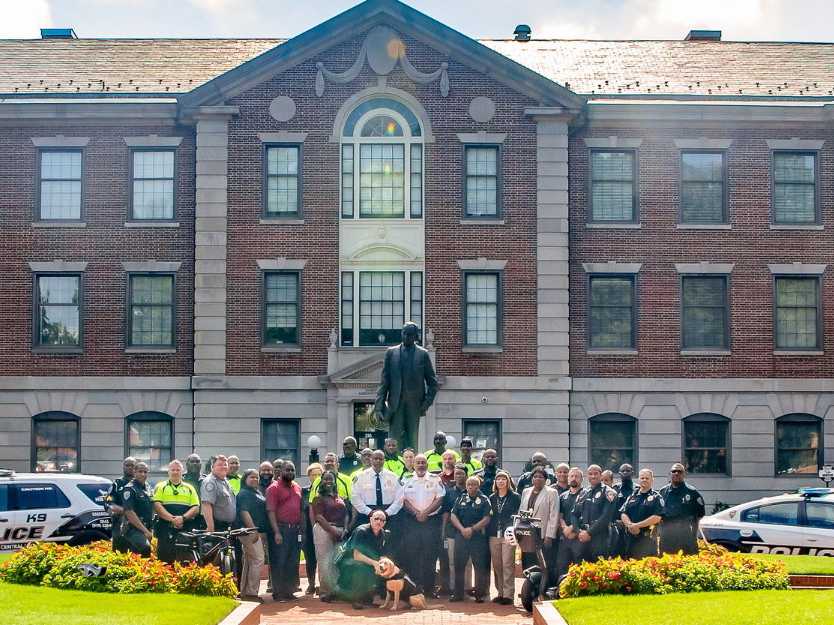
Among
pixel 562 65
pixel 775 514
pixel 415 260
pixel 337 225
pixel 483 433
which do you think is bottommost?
pixel 775 514

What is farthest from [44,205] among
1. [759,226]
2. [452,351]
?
[759,226]

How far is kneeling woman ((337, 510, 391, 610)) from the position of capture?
748 inches

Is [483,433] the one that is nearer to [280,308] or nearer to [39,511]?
[280,308]

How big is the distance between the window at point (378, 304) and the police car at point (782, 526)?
37.1 ft

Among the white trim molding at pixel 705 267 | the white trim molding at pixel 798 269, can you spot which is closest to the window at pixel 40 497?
the white trim molding at pixel 705 267

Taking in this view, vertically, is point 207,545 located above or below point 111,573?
above

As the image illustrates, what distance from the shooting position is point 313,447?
32.5 metres

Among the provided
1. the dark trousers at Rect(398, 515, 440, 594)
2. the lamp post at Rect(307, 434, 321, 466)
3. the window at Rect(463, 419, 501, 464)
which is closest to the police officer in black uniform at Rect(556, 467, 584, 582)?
the dark trousers at Rect(398, 515, 440, 594)

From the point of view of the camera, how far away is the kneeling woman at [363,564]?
19000 mm

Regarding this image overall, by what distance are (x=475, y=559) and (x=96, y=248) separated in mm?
17715

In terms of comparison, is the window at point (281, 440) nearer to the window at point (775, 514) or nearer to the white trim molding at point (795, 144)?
the window at point (775, 514)

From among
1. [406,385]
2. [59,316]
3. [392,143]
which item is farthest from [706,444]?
[59,316]

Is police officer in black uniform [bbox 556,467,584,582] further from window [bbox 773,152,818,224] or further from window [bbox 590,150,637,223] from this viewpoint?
window [bbox 773,152,818,224]

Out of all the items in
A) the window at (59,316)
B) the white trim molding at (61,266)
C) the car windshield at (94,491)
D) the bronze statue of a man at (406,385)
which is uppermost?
the white trim molding at (61,266)
